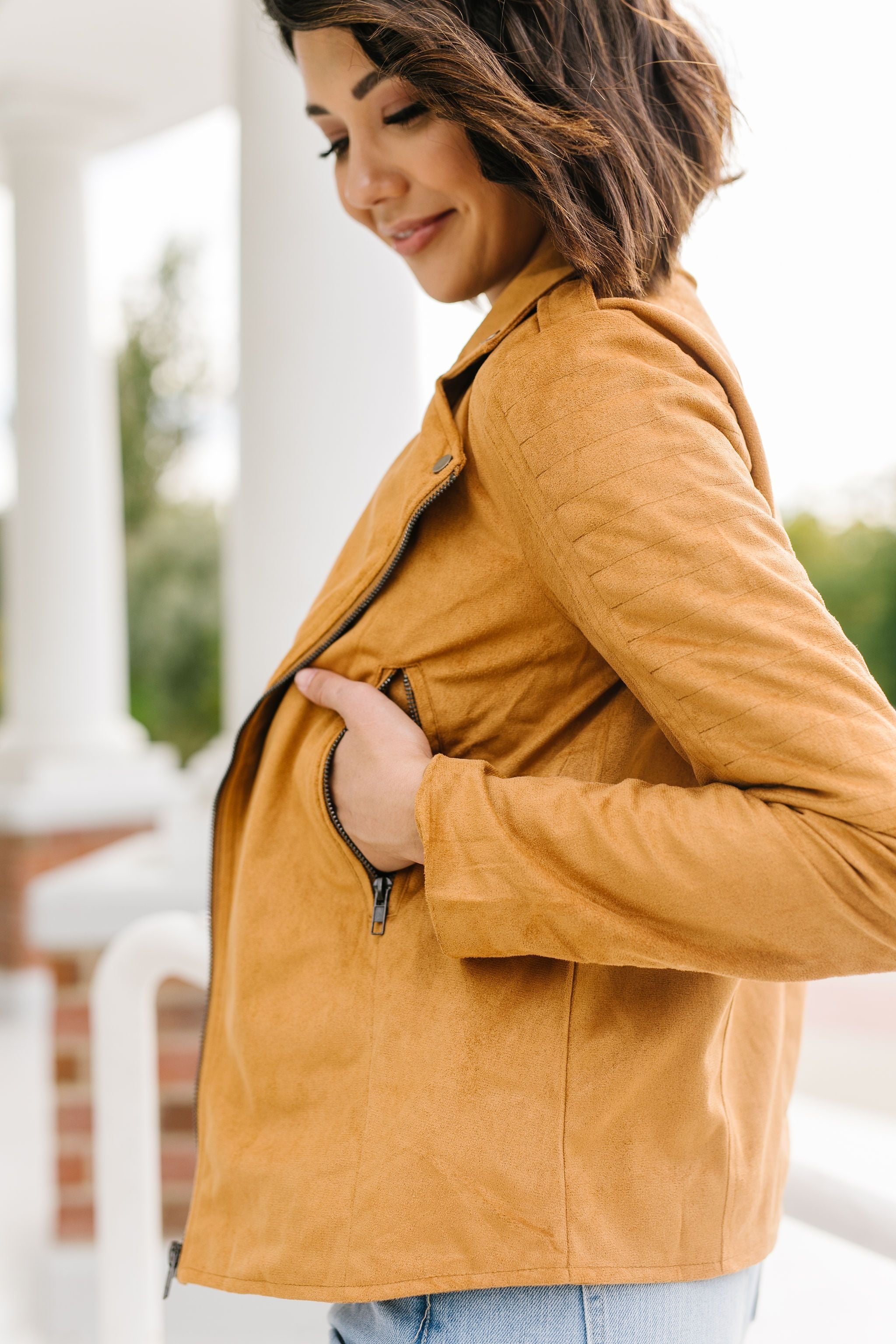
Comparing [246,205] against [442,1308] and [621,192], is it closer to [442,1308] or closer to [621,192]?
[621,192]

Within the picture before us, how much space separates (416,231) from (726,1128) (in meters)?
0.75

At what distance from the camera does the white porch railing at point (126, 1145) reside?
1.35m

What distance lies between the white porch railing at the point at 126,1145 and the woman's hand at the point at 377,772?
540 mm

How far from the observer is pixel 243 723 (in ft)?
3.24

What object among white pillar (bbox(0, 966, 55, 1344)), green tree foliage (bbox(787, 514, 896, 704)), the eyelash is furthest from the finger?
green tree foliage (bbox(787, 514, 896, 704))

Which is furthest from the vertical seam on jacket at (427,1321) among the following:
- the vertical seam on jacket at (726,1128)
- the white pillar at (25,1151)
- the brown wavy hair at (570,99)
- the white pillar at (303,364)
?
the white pillar at (25,1151)

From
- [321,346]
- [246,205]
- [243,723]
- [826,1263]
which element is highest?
[246,205]

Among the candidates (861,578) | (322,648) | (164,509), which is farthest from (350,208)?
(164,509)

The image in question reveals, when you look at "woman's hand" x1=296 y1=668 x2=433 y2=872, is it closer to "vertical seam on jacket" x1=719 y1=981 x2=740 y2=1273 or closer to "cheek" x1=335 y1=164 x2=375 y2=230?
"vertical seam on jacket" x1=719 y1=981 x2=740 y2=1273

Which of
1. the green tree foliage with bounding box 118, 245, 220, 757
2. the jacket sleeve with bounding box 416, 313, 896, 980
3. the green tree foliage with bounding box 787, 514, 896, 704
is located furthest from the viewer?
the green tree foliage with bounding box 118, 245, 220, 757

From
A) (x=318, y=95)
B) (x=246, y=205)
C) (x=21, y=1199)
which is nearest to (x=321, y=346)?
(x=246, y=205)

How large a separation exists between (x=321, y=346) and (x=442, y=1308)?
1.55 metres

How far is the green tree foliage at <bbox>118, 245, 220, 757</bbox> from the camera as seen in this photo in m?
18.0

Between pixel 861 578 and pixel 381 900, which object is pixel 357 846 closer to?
pixel 381 900
